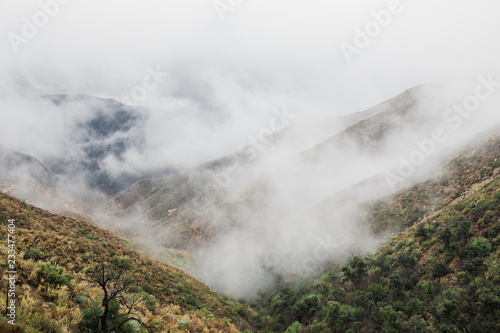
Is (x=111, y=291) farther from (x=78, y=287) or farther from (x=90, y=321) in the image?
(x=90, y=321)

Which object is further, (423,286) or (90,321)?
(423,286)

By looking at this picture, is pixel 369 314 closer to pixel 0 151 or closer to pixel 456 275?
pixel 456 275

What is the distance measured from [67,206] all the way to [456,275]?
78456 mm

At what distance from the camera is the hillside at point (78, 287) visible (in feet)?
29.5

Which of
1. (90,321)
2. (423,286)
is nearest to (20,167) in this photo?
(90,321)

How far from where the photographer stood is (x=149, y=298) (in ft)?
53.0

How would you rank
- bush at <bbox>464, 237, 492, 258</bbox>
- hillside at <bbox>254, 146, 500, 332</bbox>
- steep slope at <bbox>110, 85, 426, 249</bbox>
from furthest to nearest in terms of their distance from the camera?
steep slope at <bbox>110, 85, 426, 249</bbox>, bush at <bbox>464, 237, 492, 258</bbox>, hillside at <bbox>254, 146, 500, 332</bbox>

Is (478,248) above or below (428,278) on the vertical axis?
above

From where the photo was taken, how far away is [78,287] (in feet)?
39.4

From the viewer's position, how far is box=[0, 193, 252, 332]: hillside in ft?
29.5

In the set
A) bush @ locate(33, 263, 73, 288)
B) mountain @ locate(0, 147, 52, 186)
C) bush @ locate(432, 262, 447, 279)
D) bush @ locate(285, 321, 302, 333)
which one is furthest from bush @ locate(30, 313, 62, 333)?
mountain @ locate(0, 147, 52, 186)

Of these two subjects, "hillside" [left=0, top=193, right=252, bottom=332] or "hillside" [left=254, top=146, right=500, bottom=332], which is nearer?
"hillside" [left=0, top=193, right=252, bottom=332]

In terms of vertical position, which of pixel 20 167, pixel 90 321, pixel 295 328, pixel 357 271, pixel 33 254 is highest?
pixel 20 167

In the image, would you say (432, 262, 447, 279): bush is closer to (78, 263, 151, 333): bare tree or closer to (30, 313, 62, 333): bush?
(78, 263, 151, 333): bare tree
